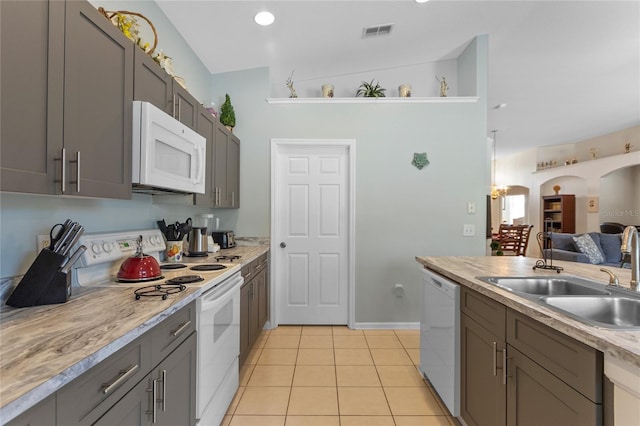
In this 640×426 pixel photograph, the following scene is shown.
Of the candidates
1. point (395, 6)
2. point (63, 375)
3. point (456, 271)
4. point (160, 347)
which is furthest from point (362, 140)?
point (63, 375)

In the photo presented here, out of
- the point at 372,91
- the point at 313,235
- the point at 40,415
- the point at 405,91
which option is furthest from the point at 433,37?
the point at 40,415

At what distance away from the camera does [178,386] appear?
1.31 m

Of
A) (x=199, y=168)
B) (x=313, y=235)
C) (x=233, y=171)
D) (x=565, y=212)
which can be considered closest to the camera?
(x=199, y=168)

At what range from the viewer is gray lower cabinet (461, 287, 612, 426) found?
944 mm

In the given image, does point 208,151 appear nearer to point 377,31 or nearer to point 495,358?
point 377,31

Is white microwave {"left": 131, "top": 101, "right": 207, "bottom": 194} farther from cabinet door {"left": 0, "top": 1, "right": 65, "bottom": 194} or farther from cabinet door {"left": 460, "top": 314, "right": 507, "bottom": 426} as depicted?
cabinet door {"left": 460, "top": 314, "right": 507, "bottom": 426}

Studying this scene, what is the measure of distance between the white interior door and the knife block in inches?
95.3

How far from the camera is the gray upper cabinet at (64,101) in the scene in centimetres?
91

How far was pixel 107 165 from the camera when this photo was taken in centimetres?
133

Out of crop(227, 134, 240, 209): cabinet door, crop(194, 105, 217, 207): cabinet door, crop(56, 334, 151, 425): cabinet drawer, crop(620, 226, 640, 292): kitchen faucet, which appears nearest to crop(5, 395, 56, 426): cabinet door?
crop(56, 334, 151, 425): cabinet drawer

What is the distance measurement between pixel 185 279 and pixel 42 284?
0.59 metres

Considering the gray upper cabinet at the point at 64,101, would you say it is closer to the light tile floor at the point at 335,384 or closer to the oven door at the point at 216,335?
the oven door at the point at 216,335

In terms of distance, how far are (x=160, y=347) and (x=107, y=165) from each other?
804 mm

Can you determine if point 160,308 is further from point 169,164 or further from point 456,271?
point 456,271
